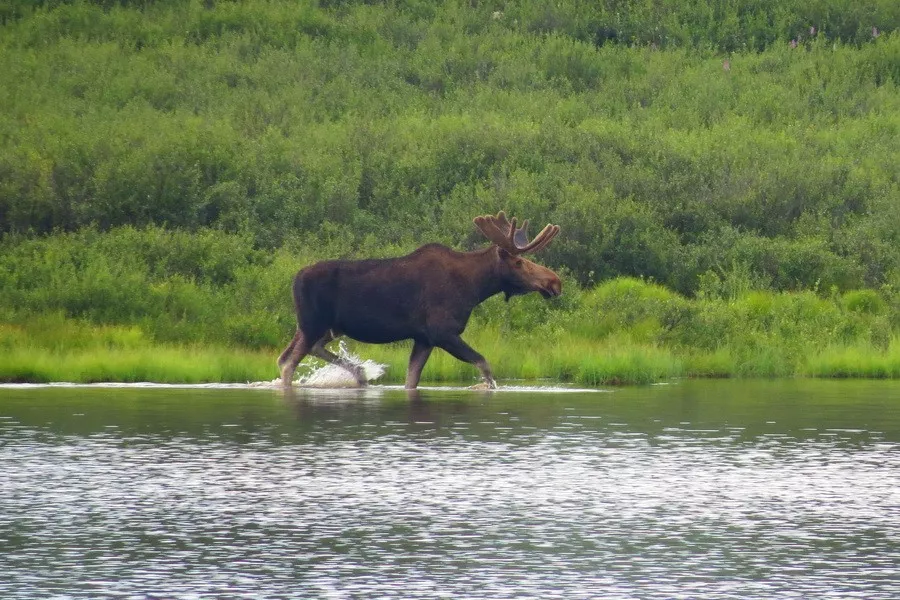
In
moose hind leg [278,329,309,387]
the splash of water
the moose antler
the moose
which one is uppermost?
the moose antler

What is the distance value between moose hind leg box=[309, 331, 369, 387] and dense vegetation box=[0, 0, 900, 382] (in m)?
1.76

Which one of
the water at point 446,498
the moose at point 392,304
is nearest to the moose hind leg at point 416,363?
the moose at point 392,304

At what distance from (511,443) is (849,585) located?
668cm

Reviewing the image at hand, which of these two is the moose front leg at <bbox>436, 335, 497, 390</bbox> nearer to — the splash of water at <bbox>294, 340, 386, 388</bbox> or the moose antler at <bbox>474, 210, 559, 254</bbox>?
the moose antler at <bbox>474, 210, 559, 254</bbox>

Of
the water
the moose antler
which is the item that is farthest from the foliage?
the water

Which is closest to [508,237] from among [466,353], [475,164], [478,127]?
[466,353]

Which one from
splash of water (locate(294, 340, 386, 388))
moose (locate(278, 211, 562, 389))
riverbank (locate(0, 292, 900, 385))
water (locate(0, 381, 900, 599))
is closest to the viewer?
water (locate(0, 381, 900, 599))

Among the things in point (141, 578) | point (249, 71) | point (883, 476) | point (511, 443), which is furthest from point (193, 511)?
point (249, 71)

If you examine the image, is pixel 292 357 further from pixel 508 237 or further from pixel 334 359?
pixel 508 237

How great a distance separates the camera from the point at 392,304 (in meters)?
21.7

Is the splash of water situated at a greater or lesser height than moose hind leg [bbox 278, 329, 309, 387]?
lesser

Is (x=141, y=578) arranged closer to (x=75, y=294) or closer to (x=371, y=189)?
(x=75, y=294)

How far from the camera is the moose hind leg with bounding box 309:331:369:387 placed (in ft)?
71.9

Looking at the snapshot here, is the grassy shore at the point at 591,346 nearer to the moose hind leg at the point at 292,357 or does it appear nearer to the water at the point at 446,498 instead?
the moose hind leg at the point at 292,357
